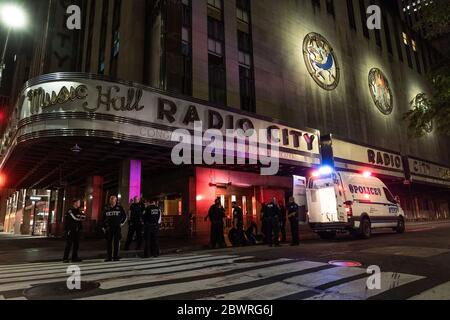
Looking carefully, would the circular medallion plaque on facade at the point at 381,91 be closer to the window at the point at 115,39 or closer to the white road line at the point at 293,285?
the window at the point at 115,39

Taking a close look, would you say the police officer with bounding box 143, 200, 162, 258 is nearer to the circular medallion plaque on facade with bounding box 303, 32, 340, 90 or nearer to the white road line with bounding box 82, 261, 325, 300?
the white road line with bounding box 82, 261, 325, 300

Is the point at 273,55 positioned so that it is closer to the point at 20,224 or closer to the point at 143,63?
the point at 143,63

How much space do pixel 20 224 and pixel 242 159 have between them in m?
33.1

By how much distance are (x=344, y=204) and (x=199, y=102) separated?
27.3ft

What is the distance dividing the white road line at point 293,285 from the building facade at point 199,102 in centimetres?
964

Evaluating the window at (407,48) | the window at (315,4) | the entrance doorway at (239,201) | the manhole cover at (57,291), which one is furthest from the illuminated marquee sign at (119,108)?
the window at (407,48)

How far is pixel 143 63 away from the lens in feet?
66.4

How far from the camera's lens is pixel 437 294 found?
185 inches

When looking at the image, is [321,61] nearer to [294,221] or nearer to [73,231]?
[294,221]

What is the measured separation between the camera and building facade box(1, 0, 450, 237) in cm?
1345

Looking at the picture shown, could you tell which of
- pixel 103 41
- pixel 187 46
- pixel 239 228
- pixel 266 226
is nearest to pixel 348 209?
pixel 266 226

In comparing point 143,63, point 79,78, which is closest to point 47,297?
point 79,78

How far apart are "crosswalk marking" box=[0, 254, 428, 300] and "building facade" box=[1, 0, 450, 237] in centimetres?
708

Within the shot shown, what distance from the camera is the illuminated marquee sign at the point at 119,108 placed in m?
12.7
